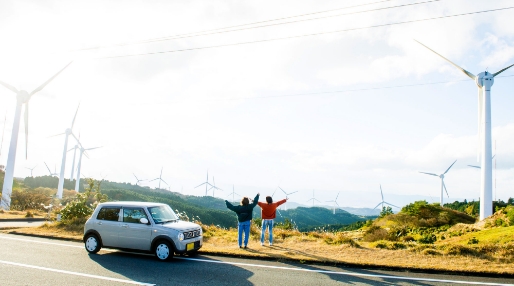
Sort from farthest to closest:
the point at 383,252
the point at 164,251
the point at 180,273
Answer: the point at 383,252 < the point at 164,251 < the point at 180,273

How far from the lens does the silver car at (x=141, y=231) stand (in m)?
11.9

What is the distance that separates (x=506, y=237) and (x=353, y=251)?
21.2 ft

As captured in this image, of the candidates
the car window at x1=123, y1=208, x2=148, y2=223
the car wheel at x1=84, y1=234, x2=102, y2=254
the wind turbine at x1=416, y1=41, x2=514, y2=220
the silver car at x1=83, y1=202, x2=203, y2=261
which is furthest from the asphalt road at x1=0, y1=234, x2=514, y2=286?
the wind turbine at x1=416, y1=41, x2=514, y2=220

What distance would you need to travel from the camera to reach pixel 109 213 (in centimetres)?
1316

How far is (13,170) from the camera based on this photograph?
43562 millimetres

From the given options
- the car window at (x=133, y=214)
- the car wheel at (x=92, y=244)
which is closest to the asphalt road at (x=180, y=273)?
the car wheel at (x=92, y=244)

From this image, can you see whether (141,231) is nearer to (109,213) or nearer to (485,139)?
(109,213)

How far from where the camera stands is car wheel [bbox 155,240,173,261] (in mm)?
11797

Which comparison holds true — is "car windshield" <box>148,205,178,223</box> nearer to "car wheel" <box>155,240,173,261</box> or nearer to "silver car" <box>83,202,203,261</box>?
"silver car" <box>83,202,203,261</box>

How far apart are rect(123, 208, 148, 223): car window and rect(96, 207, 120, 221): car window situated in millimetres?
342

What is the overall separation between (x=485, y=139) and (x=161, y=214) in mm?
25025

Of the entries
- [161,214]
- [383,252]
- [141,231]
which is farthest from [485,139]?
[141,231]

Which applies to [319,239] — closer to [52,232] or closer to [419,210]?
[52,232]

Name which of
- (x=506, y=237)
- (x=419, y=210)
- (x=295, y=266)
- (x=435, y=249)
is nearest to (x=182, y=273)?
(x=295, y=266)
